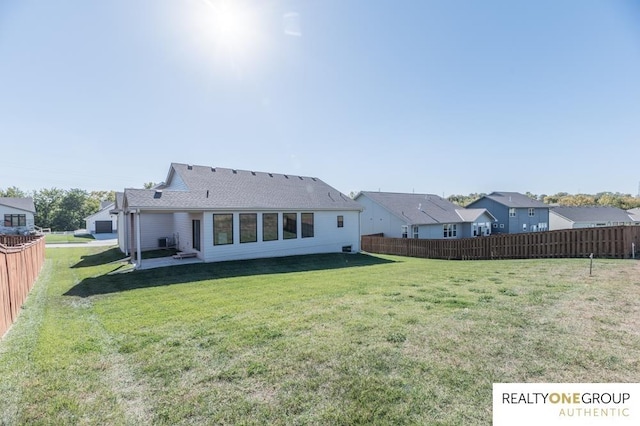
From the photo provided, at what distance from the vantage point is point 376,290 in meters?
7.17

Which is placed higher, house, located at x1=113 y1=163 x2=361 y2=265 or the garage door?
house, located at x1=113 y1=163 x2=361 y2=265

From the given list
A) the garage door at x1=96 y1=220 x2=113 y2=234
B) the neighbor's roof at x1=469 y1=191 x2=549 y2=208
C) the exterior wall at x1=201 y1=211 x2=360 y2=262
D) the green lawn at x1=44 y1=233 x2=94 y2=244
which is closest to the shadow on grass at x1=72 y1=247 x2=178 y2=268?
the exterior wall at x1=201 y1=211 x2=360 y2=262

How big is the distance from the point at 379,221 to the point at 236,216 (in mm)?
16564

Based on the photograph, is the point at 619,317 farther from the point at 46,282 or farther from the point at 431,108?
the point at 46,282

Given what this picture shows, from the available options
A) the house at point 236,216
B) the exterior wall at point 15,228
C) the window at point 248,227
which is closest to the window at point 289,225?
the house at point 236,216

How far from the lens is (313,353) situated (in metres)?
3.68

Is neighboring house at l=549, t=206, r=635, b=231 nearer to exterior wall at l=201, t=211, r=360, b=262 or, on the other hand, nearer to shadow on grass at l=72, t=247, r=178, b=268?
exterior wall at l=201, t=211, r=360, b=262

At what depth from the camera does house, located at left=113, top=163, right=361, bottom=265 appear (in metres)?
13.2

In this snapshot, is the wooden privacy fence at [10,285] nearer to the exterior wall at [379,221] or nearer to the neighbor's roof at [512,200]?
the exterior wall at [379,221]

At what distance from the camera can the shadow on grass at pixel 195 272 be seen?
864 centimetres

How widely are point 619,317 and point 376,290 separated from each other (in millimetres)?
4217

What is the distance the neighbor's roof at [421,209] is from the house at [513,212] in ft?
10.3

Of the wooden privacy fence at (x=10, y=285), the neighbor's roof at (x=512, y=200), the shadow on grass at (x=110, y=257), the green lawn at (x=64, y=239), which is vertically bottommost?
the green lawn at (x=64, y=239)

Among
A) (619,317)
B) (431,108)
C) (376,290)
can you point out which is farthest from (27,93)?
(619,317)
